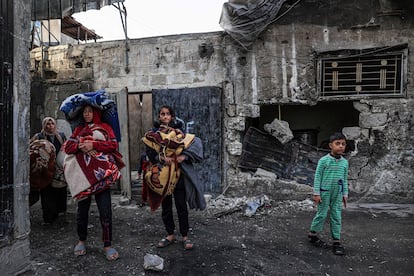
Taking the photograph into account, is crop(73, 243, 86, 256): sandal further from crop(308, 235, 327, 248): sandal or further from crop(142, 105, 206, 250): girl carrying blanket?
crop(308, 235, 327, 248): sandal

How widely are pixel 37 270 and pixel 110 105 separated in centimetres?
173

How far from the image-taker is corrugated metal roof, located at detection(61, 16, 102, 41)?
11.9 meters

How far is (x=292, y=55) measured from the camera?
225 inches

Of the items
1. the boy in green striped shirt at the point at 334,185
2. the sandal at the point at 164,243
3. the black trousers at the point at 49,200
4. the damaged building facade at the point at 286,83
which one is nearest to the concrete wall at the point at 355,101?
the damaged building facade at the point at 286,83

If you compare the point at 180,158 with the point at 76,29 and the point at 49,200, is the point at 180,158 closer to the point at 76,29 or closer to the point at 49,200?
the point at 49,200

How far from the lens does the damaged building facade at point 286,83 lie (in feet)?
17.8

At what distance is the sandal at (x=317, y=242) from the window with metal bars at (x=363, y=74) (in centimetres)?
297

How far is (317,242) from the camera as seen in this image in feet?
11.9

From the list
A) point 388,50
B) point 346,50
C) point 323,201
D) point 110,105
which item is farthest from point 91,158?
point 388,50

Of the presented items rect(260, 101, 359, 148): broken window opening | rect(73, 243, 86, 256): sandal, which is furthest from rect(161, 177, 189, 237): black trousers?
rect(260, 101, 359, 148): broken window opening

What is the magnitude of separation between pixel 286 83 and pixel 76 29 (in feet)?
33.6

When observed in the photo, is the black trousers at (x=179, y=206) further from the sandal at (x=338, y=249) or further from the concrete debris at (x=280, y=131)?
the concrete debris at (x=280, y=131)

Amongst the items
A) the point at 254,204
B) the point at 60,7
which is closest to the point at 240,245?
the point at 254,204

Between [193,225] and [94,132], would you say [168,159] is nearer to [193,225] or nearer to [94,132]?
[94,132]
